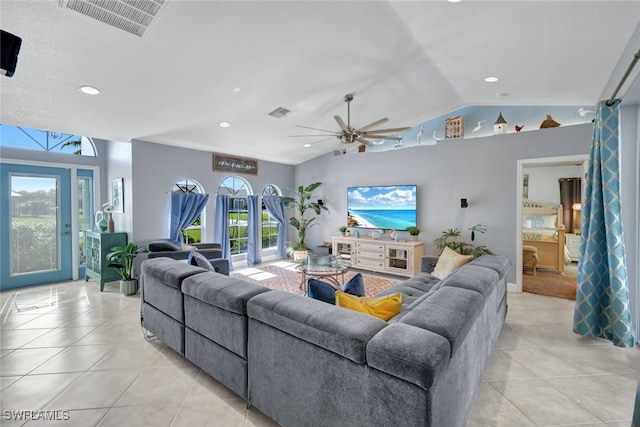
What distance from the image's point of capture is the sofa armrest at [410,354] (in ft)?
3.57

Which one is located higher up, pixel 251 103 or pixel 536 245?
pixel 251 103

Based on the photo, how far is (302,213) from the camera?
276 inches

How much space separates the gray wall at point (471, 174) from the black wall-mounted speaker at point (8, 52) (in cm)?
529

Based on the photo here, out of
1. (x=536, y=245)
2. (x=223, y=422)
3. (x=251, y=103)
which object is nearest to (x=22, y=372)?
(x=223, y=422)

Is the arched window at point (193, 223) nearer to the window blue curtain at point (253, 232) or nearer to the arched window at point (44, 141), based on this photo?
the window blue curtain at point (253, 232)

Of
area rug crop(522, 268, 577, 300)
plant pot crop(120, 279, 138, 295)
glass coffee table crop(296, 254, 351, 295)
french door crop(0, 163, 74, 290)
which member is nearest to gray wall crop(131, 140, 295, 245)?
plant pot crop(120, 279, 138, 295)

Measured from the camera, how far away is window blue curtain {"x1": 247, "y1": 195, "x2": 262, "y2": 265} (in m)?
6.41

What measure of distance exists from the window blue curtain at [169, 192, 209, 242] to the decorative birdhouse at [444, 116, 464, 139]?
4.66 m

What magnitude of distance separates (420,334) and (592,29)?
289cm

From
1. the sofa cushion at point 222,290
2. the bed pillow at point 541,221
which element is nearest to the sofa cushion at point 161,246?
the sofa cushion at point 222,290

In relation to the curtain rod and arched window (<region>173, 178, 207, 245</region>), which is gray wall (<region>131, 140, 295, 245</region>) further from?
the curtain rod

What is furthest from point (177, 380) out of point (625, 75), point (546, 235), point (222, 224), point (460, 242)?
point (546, 235)

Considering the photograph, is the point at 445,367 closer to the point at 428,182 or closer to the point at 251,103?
the point at 251,103

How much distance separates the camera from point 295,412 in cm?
152
